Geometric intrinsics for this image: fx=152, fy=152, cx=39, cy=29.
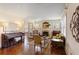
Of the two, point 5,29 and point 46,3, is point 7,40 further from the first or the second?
point 46,3

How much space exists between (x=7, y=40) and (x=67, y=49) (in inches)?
40.7

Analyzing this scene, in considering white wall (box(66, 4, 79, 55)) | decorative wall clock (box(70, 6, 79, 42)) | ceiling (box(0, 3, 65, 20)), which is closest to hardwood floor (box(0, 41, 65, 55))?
white wall (box(66, 4, 79, 55))

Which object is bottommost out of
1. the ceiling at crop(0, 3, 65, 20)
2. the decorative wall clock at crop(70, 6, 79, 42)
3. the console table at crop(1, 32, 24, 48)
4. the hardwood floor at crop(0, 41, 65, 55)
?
the hardwood floor at crop(0, 41, 65, 55)

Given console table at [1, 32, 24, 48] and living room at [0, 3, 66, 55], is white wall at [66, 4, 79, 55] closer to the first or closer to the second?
living room at [0, 3, 66, 55]

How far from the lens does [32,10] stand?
2590 millimetres

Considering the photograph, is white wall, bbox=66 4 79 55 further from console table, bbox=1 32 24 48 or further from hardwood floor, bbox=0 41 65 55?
console table, bbox=1 32 24 48

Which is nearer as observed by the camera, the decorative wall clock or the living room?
the decorative wall clock

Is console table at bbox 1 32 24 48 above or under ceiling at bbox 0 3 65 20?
under

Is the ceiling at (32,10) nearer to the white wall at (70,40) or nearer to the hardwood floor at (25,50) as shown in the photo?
the white wall at (70,40)

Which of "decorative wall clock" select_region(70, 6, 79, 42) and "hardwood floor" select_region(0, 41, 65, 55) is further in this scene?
"hardwood floor" select_region(0, 41, 65, 55)

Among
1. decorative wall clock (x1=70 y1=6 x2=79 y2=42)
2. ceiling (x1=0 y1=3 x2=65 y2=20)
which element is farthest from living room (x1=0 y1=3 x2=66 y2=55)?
decorative wall clock (x1=70 y1=6 x2=79 y2=42)

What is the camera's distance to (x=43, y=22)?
261 cm

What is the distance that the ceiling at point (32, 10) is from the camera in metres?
2.58

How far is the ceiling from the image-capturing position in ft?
8.45
